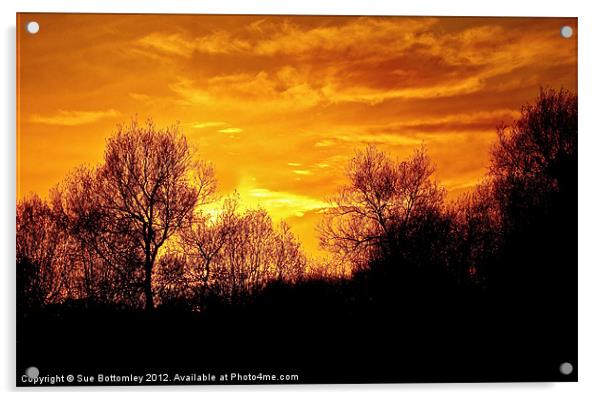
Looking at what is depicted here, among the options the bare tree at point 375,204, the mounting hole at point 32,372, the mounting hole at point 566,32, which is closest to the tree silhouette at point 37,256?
the mounting hole at point 32,372

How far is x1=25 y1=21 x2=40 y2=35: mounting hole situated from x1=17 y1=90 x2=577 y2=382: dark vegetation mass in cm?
94

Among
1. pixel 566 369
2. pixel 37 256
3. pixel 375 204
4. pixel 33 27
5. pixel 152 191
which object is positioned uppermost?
pixel 33 27

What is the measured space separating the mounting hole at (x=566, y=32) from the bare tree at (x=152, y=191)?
111 inches

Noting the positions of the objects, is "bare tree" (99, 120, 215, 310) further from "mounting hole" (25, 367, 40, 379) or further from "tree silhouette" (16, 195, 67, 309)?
"mounting hole" (25, 367, 40, 379)

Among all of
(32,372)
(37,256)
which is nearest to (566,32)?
(37,256)

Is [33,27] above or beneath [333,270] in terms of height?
above

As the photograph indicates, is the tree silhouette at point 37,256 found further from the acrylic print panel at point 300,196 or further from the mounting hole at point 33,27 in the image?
the mounting hole at point 33,27

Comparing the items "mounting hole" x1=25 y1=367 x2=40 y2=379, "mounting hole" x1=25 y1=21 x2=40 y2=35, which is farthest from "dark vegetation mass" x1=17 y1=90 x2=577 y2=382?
"mounting hole" x1=25 y1=21 x2=40 y2=35

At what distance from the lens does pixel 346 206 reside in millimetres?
5328

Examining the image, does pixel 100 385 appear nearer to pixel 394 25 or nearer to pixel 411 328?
pixel 411 328

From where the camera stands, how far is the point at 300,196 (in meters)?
5.29

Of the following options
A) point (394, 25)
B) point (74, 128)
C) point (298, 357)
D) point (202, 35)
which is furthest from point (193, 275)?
point (394, 25)

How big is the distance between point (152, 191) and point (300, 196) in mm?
1119
